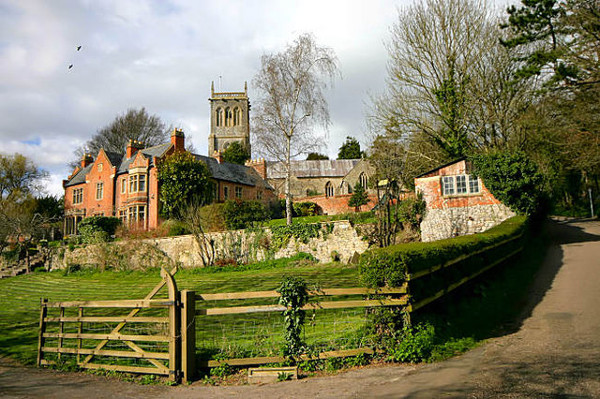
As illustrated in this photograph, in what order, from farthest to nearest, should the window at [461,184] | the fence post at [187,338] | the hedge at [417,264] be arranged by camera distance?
the window at [461,184] → the hedge at [417,264] → the fence post at [187,338]

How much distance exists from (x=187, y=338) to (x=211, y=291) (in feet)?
39.0

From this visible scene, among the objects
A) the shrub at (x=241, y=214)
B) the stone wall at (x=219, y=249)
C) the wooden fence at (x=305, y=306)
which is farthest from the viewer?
the shrub at (x=241, y=214)

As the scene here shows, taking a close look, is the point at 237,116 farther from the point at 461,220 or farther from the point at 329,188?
the point at 461,220

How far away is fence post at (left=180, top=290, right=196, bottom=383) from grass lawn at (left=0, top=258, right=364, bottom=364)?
2.30ft

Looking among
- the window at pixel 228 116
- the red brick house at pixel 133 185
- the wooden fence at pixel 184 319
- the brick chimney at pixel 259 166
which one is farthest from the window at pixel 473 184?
the window at pixel 228 116

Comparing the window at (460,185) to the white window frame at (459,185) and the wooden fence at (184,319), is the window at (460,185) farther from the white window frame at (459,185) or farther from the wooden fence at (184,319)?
the wooden fence at (184,319)

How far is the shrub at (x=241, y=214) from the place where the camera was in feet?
94.2

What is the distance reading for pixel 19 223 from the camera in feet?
113

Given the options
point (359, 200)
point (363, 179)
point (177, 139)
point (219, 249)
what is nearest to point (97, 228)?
point (177, 139)

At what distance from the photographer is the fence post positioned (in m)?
6.88

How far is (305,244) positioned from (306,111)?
9.21m

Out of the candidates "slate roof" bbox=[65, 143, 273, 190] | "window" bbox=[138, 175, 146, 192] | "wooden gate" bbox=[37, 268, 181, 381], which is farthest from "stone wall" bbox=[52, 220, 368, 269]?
"wooden gate" bbox=[37, 268, 181, 381]

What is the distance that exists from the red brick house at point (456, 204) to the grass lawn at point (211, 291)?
641 centimetres

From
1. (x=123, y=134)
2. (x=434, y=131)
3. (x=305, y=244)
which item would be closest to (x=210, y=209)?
(x=305, y=244)
